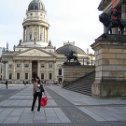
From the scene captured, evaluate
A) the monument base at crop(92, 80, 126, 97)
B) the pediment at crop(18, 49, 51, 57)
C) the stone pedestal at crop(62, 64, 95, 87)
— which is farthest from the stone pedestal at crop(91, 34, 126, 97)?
the pediment at crop(18, 49, 51, 57)

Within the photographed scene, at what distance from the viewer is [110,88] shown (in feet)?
88.0

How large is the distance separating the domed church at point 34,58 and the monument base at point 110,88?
133917 mm

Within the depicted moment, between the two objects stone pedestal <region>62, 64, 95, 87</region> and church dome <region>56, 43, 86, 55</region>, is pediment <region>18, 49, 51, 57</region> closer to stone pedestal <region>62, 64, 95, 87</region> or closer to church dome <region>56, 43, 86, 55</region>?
church dome <region>56, 43, 86, 55</region>

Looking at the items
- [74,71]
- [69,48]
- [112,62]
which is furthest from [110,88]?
[69,48]

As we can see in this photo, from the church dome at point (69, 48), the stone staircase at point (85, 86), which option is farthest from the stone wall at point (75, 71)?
the church dome at point (69, 48)

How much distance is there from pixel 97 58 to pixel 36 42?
139 metres

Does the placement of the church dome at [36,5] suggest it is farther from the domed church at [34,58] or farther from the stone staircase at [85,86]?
the stone staircase at [85,86]

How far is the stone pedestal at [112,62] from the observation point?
27.0 metres

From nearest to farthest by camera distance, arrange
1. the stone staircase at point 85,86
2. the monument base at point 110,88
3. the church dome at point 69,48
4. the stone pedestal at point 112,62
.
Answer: the monument base at point 110,88 → the stone pedestal at point 112,62 → the stone staircase at point 85,86 → the church dome at point 69,48

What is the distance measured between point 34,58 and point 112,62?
138 m

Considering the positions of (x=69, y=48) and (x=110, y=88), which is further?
(x=69, y=48)

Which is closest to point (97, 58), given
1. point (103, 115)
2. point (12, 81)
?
point (103, 115)

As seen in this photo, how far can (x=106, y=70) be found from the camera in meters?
27.4

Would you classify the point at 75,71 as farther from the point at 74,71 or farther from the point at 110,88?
the point at 110,88
